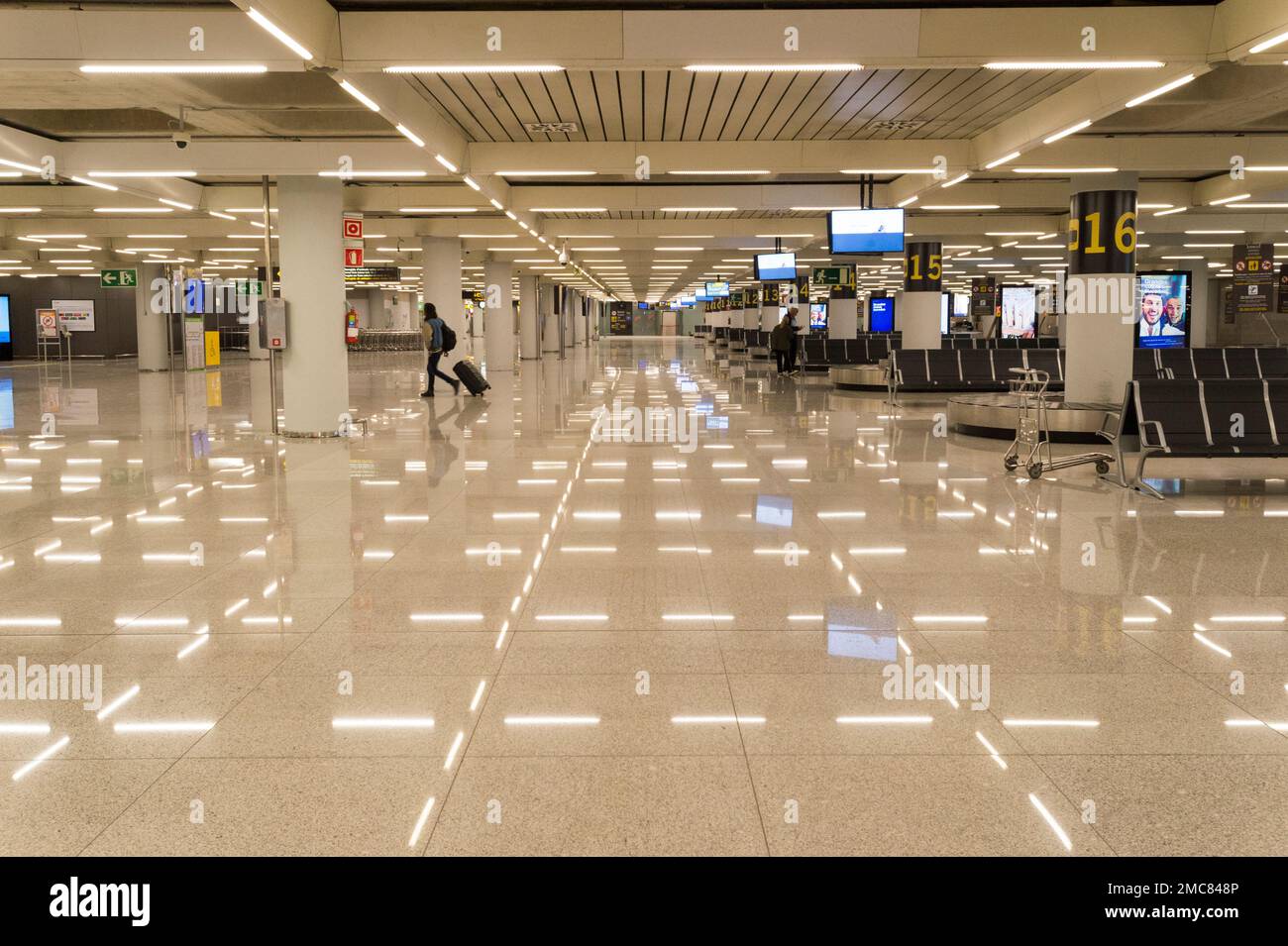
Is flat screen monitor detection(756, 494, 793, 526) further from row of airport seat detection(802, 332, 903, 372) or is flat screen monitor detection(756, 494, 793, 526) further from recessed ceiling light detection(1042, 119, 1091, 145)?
row of airport seat detection(802, 332, 903, 372)

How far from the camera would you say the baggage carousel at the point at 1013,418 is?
15.3 metres

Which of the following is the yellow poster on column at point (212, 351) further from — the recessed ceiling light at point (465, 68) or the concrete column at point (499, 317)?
the recessed ceiling light at point (465, 68)

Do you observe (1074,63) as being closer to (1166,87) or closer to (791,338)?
(1166,87)

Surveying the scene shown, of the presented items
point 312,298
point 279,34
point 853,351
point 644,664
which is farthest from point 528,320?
point 644,664

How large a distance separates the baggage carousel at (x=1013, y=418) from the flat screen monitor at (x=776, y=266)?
1556 cm

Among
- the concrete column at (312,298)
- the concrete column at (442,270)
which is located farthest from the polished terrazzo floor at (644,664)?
the concrete column at (442,270)

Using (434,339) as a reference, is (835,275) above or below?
above

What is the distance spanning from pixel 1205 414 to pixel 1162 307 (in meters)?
17.6

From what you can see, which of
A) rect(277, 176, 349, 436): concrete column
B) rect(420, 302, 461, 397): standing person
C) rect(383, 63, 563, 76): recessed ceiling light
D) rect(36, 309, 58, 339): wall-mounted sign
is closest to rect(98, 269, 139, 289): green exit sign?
rect(36, 309, 58, 339): wall-mounted sign

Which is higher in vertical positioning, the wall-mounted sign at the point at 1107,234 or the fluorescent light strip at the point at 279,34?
the fluorescent light strip at the point at 279,34

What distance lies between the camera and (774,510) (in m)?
10.1

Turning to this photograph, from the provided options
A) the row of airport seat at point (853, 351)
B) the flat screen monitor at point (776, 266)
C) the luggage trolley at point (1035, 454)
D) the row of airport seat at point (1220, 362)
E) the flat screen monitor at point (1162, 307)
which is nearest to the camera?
the luggage trolley at point (1035, 454)

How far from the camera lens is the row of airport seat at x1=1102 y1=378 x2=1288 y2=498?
11.0m
